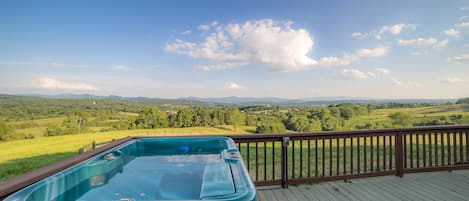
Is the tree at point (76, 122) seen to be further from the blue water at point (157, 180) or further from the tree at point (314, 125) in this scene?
the blue water at point (157, 180)

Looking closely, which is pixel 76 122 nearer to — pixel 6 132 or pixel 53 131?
pixel 53 131

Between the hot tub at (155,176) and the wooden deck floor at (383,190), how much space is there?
3.11 feet

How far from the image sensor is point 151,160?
3.43 m

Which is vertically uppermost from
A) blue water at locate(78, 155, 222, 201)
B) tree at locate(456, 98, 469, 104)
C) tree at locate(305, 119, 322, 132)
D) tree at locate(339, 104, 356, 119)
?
tree at locate(456, 98, 469, 104)

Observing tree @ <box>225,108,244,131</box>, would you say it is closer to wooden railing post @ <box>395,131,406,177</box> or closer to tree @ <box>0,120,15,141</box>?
wooden railing post @ <box>395,131,406,177</box>

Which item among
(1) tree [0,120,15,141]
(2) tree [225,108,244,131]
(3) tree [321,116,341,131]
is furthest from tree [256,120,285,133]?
(1) tree [0,120,15,141]

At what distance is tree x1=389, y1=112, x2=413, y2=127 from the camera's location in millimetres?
11250

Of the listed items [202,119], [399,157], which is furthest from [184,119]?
[399,157]

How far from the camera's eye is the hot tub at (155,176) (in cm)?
165

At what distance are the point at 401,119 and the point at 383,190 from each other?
35.6 feet

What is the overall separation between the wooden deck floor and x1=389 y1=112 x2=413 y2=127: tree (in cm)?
901

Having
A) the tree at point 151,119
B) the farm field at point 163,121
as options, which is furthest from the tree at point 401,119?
the tree at point 151,119

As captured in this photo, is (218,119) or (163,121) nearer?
(218,119)

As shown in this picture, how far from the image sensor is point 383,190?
10.1 ft
